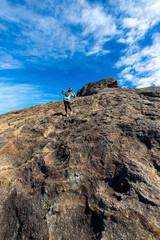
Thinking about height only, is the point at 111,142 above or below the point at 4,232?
above

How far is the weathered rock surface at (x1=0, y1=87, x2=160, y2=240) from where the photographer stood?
184 inches

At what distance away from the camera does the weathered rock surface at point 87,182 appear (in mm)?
4664

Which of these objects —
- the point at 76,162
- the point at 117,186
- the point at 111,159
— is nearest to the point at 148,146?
the point at 111,159

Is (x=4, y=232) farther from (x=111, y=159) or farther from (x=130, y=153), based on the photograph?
(x=130, y=153)

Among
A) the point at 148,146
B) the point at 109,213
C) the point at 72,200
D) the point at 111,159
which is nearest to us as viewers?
the point at 109,213

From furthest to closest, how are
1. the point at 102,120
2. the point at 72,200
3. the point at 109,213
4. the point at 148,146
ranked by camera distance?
the point at 102,120
the point at 148,146
the point at 72,200
the point at 109,213

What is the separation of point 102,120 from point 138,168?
453cm

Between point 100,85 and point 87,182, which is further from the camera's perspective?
point 100,85

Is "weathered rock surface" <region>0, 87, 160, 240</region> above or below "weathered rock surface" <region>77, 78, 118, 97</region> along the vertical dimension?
below

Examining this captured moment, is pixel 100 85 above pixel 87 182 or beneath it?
above

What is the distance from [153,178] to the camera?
18.6ft

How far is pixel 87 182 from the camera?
19.5 feet

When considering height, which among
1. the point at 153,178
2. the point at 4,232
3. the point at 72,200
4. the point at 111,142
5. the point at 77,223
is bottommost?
the point at 4,232

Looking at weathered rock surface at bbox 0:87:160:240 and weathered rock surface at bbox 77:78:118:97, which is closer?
weathered rock surface at bbox 0:87:160:240
